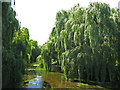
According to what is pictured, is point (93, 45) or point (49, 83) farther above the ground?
point (93, 45)

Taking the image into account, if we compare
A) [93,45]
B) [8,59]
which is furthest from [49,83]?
[8,59]

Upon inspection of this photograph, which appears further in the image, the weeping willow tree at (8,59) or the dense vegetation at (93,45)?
the dense vegetation at (93,45)

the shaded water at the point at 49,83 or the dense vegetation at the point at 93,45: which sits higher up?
the dense vegetation at the point at 93,45

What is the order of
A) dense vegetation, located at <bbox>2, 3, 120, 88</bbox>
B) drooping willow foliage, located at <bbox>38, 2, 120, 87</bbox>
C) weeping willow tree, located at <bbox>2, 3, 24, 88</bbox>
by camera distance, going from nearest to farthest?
weeping willow tree, located at <bbox>2, 3, 24, 88</bbox> → dense vegetation, located at <bbox>2, 3, 120, 88</bbox> → drooping willow foliage, located at <bbox>38, 2, 120, 87</bbox>

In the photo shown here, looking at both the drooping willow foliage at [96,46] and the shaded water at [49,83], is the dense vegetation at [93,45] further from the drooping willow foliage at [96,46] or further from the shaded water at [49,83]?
the shaded water at [49,83]

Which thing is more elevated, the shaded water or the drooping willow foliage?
the drooping willow foliage

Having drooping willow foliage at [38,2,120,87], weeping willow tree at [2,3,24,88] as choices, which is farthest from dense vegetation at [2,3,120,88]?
weeping willow tree at [2,3,24,88]

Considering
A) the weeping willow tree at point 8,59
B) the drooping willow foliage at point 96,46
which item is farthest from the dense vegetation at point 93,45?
the weeping willow tree at point 8,59

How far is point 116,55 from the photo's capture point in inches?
334

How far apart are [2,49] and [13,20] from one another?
1894 mm

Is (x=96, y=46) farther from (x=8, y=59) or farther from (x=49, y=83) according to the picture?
(x=8, y=59)

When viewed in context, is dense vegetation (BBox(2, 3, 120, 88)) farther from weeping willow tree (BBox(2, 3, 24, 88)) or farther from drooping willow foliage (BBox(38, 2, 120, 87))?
weeping willow tree (BBox(2, 3, 24, 88))

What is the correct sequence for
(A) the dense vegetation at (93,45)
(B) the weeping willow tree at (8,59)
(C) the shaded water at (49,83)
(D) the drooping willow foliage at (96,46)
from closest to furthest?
(B) the weeping willow tree at (8,59)
(A) the dense vegetation at (93,45)
(D) the drooping willow foliage at (96,46)
(C) the shaded water at (49,83)

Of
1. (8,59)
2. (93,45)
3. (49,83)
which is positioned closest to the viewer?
(8,59)
